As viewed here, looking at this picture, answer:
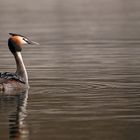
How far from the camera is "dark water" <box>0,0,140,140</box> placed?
52.8 feet

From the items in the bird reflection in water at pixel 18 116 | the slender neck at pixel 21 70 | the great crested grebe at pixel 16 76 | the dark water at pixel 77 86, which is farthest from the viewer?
the slender neck at pixel 21 70

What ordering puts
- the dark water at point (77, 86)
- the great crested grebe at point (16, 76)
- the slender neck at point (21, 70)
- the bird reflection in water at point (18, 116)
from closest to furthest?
the bird reflection in water at point (18, 116), the dark water at point (77, 86), the great crested grebe at point (16, 76), the slender neck at point (21, 70)

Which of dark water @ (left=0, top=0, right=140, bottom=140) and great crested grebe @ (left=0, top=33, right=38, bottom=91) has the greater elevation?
great crested grebe @ (left=0, top=33, right=38, bottom=91)

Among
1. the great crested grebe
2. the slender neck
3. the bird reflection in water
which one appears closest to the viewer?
the bird reflection in water

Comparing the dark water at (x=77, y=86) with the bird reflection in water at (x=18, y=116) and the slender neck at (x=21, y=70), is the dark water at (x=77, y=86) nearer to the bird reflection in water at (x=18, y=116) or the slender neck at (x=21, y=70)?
the bird reflection in water at (x=18, y=116)

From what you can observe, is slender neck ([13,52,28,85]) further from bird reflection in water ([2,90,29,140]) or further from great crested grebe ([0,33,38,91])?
bird reflection in water ([2,90,29,140])

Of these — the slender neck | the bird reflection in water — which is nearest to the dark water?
the bird reflection in water

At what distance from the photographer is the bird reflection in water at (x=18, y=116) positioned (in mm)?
15688

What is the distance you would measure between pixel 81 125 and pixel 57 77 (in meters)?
6.73

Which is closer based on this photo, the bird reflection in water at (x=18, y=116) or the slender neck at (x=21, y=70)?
the bird reflection in water at (x=18, y=116)

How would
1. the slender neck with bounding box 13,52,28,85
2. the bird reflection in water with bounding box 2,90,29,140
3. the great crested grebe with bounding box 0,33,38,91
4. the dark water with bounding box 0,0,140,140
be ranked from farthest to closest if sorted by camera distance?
the slender neck with bounding box 13,52,28,85
the great crested grebe with bounding box 0,33,38,91
the dark water with bounding box 0,0,140,140
the bird reflection in water with bounding box 2,90,29,140

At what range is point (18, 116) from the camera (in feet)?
57.2

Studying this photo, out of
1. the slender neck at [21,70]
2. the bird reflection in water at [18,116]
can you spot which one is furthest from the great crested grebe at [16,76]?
the bird reflection in water at [18,116]

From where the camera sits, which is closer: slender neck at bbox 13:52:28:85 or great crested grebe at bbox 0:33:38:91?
great crested grebe at bbox 0:33:38:91
